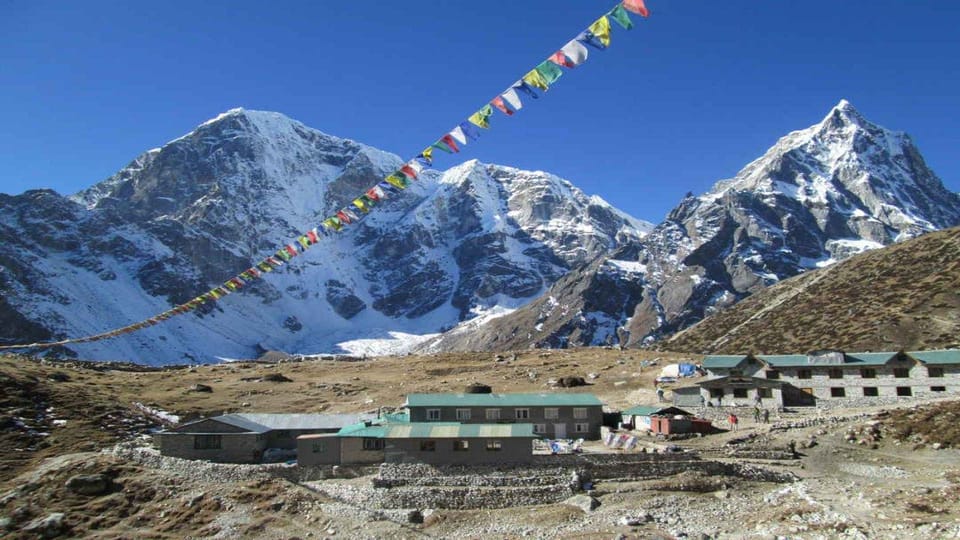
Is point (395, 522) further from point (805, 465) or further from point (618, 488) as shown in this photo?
point (805, 465)

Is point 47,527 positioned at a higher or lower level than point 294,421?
lower

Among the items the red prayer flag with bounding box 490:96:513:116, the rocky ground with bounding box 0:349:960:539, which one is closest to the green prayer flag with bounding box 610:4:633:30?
the red prayer flag with bounding box 490:96:513:116

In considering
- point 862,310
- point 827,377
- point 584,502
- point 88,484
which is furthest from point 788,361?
point 88,484

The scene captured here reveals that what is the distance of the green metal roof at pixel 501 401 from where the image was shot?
183ft

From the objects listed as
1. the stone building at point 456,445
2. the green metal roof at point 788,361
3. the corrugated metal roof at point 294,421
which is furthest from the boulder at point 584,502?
the green metal roof at point 788,361

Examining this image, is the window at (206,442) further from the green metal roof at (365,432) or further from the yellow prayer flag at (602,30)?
the yellow prayer flag at (602,30)

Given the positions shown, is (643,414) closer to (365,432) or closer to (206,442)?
(365,432)

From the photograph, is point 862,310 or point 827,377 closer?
point 827,377

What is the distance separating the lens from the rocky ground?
34.5m

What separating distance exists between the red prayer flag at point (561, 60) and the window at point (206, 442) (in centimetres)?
3523

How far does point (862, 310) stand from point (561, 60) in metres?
96.7

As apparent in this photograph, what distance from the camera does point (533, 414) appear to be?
2201 inches

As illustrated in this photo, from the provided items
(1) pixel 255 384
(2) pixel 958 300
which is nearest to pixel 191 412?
(1) pixel 255 384

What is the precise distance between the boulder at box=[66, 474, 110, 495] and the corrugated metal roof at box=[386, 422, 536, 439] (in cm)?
1814
